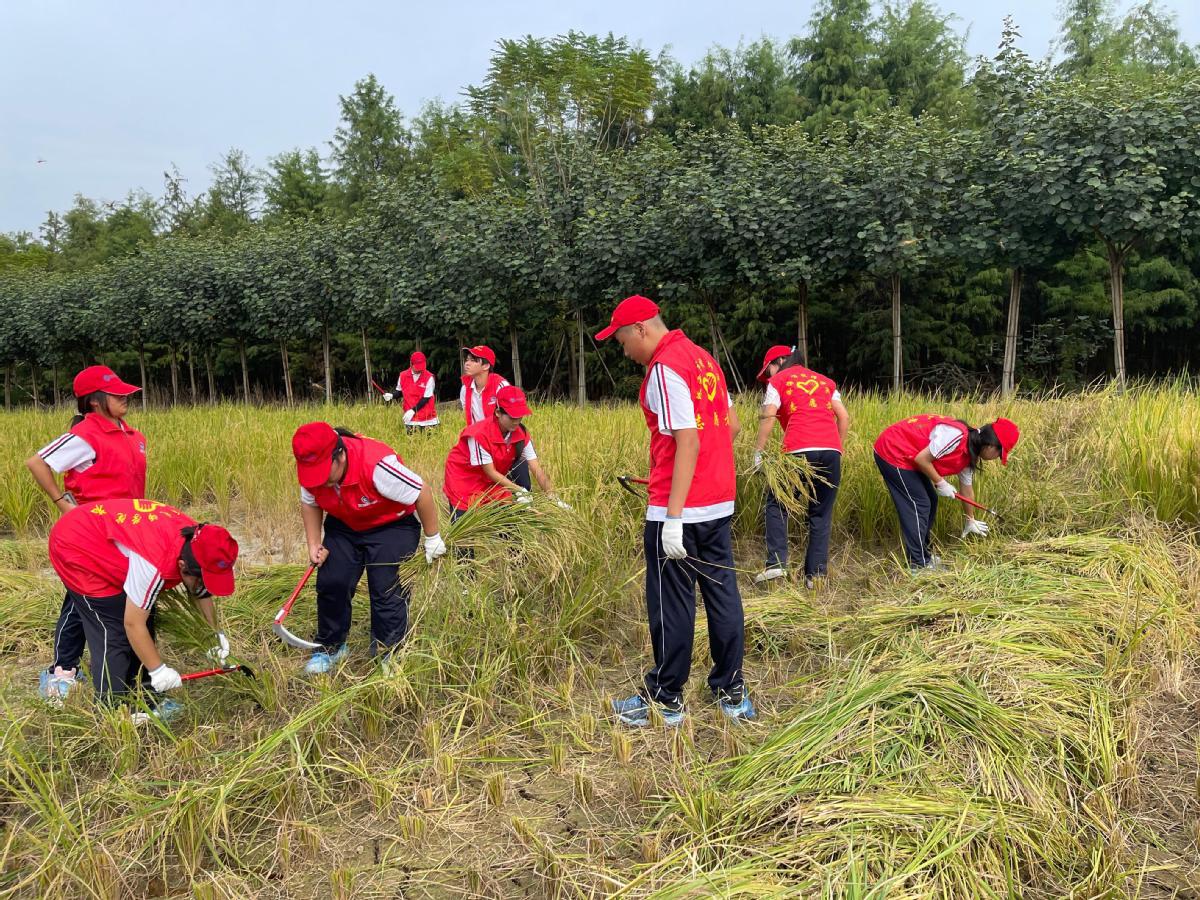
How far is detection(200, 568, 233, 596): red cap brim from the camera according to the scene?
2.87 meters

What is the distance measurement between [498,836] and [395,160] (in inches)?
1169

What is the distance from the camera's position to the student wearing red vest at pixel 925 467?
4.48m

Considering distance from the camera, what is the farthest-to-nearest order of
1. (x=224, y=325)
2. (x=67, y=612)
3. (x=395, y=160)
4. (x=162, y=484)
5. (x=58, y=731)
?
(x=395, y=160) → (x=224, y=325) → (x=162, y=484) → (x=67, y=612) → (x=58, y=731)

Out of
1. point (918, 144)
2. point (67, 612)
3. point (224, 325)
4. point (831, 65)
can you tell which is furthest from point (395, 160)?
point (67, 612)

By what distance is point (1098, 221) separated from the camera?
9.45 meters

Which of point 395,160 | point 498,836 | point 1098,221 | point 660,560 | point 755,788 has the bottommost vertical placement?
point 498,836

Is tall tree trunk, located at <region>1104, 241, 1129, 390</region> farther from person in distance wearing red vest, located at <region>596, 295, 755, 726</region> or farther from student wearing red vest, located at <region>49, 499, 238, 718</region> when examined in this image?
student wearing red vest, located at <region>49, 499, 238, 718</region>

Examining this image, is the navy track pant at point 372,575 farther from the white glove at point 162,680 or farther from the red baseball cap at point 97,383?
the red baseball cap at point 97,383

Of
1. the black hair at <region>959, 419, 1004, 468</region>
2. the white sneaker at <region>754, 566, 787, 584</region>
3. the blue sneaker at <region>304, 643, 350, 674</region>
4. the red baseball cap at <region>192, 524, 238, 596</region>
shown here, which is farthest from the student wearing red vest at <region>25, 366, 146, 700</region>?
the black hair at <region>959, 419, 1004, 468</region>

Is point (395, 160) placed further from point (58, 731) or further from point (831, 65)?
point (58, 731)

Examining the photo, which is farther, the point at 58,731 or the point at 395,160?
the point at 395,160

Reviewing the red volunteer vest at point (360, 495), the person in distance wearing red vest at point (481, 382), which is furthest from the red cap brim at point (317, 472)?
the person in distance wearing red vest at point (481, 382)

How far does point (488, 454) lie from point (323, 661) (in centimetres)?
133

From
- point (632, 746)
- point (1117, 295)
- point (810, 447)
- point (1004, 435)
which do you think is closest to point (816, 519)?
point (810, 447)
